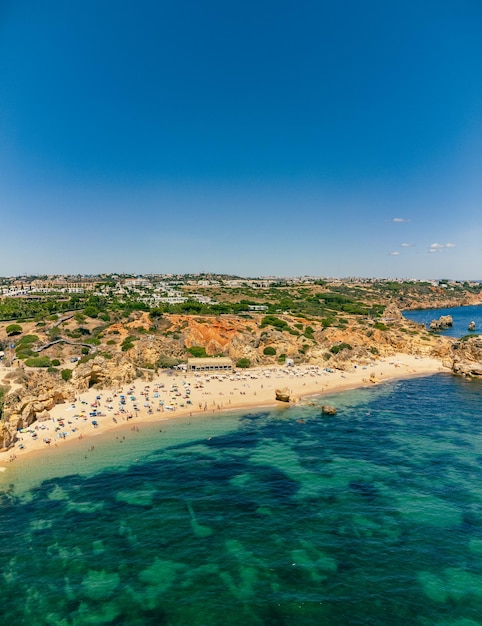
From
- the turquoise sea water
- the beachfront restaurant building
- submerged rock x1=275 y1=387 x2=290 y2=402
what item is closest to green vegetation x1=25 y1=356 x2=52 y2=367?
the beachfront restaurant building

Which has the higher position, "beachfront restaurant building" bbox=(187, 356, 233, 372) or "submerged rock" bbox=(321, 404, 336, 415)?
"beachfront restaurant building" bbox=(187, 356, 233, 372)

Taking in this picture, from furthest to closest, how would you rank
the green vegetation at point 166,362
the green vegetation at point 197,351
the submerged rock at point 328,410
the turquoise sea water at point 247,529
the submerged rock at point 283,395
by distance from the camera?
the green vegetation at point 197,351 < the green vegetation at point 166,362 < the submerged rock at point 283,395 < the submerged rock at point 328,410 < the turquoise sea water at point 247,529

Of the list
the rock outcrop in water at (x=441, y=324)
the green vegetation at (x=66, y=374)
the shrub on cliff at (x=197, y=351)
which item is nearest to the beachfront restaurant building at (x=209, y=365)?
the shrub on cliff at (x=197, y=351)

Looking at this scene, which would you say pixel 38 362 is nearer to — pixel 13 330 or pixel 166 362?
pixel 166 362

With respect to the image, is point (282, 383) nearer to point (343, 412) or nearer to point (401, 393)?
point (343, 412)

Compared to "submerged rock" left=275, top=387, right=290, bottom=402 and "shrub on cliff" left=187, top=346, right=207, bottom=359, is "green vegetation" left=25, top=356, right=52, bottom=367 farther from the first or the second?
"submerged rock" left=275, top=387, right=290, bottom=402

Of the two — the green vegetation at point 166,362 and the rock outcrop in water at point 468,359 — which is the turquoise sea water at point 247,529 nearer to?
the green vegetation at point 166,362

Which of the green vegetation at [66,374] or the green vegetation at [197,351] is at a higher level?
the green vegetation at [197,351]
